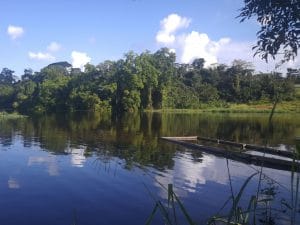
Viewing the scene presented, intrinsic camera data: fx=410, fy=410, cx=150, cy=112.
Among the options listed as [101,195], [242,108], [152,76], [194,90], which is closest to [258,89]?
[242,108]

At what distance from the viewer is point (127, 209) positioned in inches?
477

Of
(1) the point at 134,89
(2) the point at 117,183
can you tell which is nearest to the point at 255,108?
(1) the point at 134,89

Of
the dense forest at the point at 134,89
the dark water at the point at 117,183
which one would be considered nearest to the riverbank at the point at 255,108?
the dense forest at the point at 134,89

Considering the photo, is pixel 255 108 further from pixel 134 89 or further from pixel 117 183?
pixel 117 183

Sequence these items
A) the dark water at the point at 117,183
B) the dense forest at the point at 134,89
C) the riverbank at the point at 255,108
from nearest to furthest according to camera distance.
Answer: the dark water at the point at 117,183, the riverbank at the point at 255,108, the dense forest at the point at 134,89

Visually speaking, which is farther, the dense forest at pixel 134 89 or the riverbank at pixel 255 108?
the dense forest at pixel 134 89

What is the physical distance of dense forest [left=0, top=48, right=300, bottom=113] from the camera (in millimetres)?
90000

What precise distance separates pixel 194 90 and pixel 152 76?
1549 cm

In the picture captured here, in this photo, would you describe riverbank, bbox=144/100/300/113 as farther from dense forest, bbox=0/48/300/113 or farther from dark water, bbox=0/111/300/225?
dark water, bbox=0/111/300/225

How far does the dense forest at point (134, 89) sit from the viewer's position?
90000mm

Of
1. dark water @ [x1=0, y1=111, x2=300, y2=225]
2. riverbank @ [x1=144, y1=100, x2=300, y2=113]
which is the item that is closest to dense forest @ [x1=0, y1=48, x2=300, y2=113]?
riverbank @ [x1=144, y1=100, x2=300, y2=113]

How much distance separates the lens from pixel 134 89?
291 feet

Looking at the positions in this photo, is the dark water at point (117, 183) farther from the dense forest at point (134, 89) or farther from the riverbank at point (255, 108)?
the dense forest at point (134, 89)

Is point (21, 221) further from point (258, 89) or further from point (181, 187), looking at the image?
point (258, 89)
